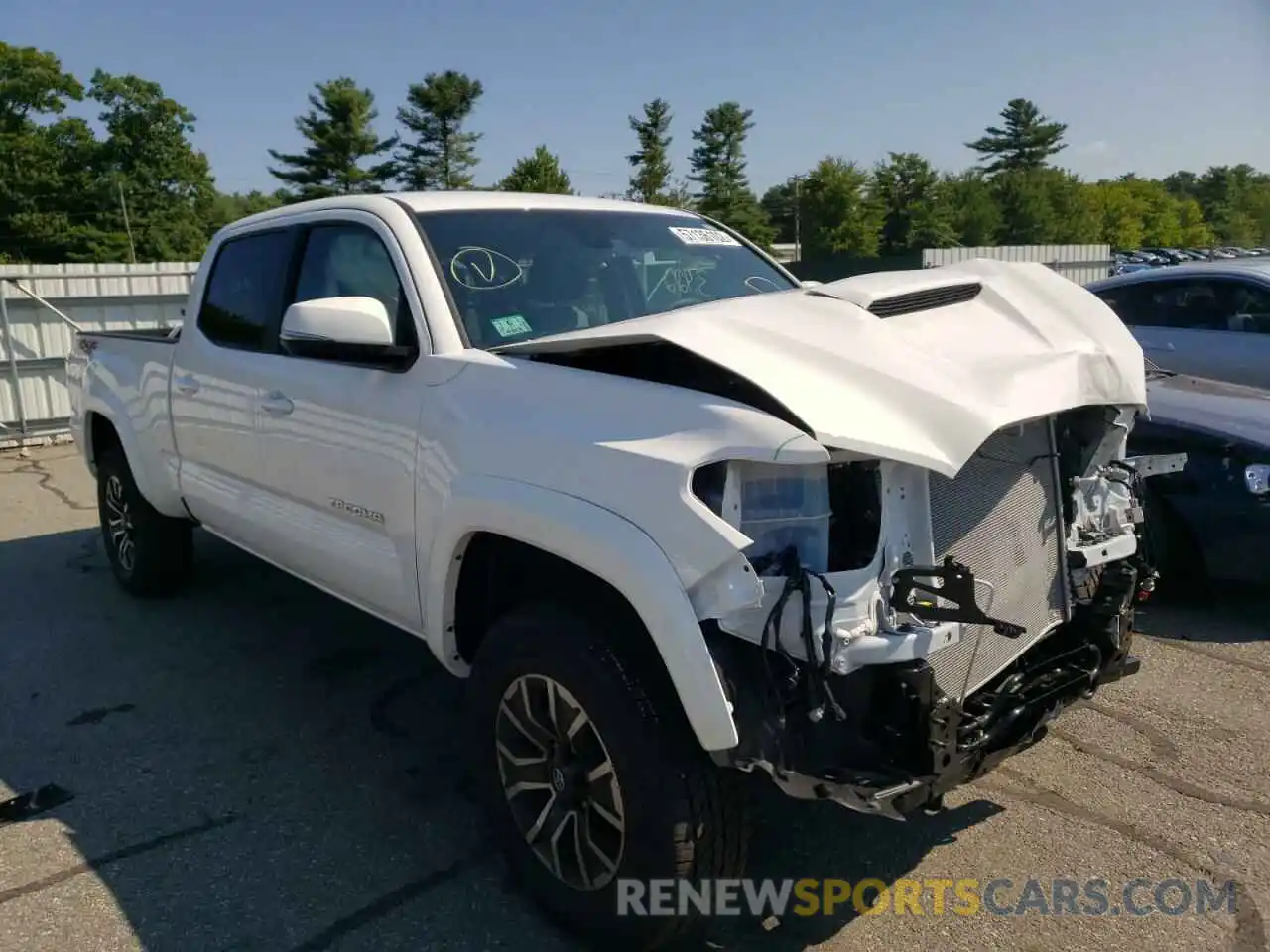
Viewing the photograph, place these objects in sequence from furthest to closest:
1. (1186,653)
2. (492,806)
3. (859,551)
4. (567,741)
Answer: (1186,653)
(492,806)
(567,741)
(859,551)

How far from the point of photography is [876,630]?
2.31 meters

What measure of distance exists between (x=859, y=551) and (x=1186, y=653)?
2.99 m

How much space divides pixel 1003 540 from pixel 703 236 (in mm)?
2037

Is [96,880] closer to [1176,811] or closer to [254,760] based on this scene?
[254,760]

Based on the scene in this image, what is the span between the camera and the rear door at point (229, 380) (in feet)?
13.8

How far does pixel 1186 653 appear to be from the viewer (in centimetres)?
458

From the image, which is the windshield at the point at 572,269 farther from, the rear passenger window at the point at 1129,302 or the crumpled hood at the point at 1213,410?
the rear passenger window at the point at 1129,302

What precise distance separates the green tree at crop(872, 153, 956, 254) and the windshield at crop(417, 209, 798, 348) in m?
52.7

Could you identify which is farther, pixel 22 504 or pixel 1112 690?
pixel 22 504

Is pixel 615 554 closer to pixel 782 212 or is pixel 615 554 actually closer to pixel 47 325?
pixel 47 325

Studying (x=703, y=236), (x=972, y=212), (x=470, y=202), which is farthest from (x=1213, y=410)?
(x=972, y=212)

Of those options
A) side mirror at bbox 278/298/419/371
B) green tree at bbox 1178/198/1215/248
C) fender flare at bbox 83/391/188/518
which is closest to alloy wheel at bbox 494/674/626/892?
side mirror at bbox 278/298/419/371

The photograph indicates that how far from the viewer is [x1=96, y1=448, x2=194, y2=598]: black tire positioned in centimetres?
557

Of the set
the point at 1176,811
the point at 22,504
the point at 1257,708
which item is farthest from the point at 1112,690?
the point at 22,504
